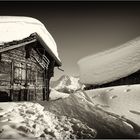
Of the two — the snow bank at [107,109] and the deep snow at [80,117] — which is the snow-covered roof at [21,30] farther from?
the snow bank at [107,109]

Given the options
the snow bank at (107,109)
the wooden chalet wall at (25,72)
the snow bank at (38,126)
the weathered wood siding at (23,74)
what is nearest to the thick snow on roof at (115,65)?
the wooden chalet wall at (25,72)

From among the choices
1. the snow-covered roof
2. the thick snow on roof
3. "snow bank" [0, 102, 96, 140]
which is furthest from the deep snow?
the thick snow on roof

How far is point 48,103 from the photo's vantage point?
33.5 feet

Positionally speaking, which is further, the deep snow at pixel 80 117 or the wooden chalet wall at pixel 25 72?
the wooden chalet wall at pixel 25 72

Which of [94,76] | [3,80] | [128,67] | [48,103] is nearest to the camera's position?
[48,103]

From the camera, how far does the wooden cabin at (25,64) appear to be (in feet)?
38.8

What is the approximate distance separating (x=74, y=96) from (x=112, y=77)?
17.8 ft

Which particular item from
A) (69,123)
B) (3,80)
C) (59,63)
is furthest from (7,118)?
(59,63)

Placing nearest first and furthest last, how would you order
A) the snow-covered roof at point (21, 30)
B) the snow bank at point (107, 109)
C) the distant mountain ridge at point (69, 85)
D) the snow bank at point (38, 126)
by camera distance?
the snow bank at point (38, 126), the snow bank at point (107, 109), the snow-covered roof at point (21, 30), the distant mountain ridge at point (69, 85)

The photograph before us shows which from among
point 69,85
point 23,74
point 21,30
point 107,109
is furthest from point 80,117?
point 69,85

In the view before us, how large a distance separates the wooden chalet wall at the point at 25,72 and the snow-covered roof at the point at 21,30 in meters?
0.43

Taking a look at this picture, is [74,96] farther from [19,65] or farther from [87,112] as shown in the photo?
[19,65]

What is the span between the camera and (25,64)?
13.4 metres

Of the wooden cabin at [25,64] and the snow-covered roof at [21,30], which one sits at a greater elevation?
the snow-covered roof at [21,30]
